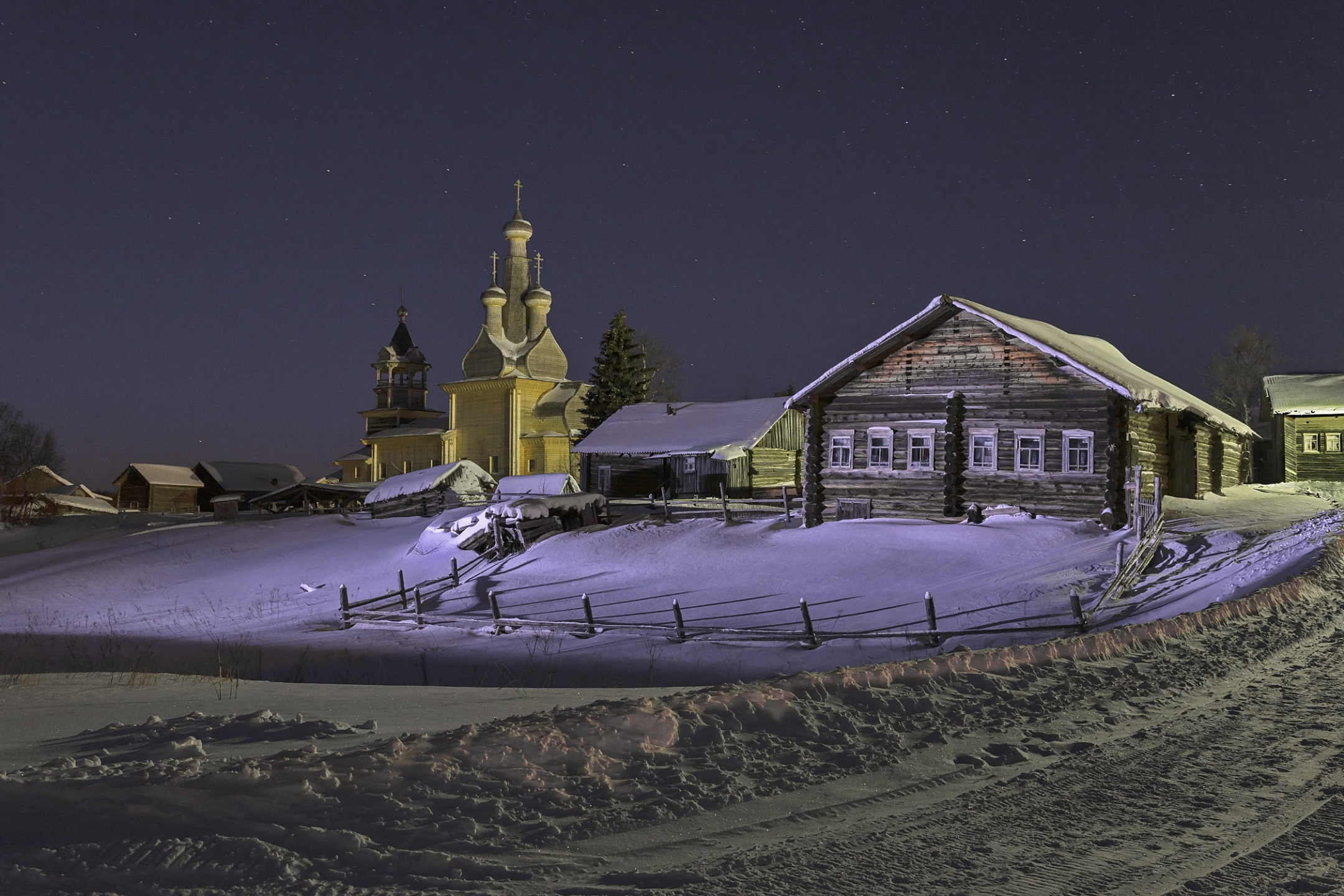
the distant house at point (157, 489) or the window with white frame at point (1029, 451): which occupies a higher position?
the window with white frame at point (1029, 451)

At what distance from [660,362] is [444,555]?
42877 millimetres

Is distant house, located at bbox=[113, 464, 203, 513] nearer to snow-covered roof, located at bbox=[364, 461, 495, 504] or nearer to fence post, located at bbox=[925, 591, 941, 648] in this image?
snow-covered roof, located at bbox=[364, 461, 495, 504]

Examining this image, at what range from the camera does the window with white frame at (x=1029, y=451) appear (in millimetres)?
28078

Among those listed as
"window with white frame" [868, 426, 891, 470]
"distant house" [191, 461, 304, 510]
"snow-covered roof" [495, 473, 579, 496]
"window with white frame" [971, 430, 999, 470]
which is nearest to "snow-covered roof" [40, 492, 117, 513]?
Answer: "distant house" [191, 461, 304, 510]

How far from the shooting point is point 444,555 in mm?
34719

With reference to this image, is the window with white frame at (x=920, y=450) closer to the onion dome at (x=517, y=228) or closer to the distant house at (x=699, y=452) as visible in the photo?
the distant house at (x=699, y=452)

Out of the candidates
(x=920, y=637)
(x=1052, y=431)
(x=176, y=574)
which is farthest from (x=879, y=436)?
(x=176, y=574)

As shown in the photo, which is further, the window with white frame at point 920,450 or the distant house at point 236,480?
the distant house at point 236,480

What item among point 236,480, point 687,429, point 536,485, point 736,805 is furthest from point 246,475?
point 736,805

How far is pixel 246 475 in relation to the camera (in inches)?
3275

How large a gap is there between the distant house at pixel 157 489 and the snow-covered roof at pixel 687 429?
5008 cm

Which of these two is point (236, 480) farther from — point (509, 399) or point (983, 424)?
point (983, 424)

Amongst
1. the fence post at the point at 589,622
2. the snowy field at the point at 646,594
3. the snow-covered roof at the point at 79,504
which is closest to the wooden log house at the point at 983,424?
the snowy field at the point at 646,594

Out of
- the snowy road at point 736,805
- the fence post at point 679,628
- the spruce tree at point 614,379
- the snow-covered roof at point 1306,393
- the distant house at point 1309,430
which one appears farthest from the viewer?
the spruce tree at point 614,379
